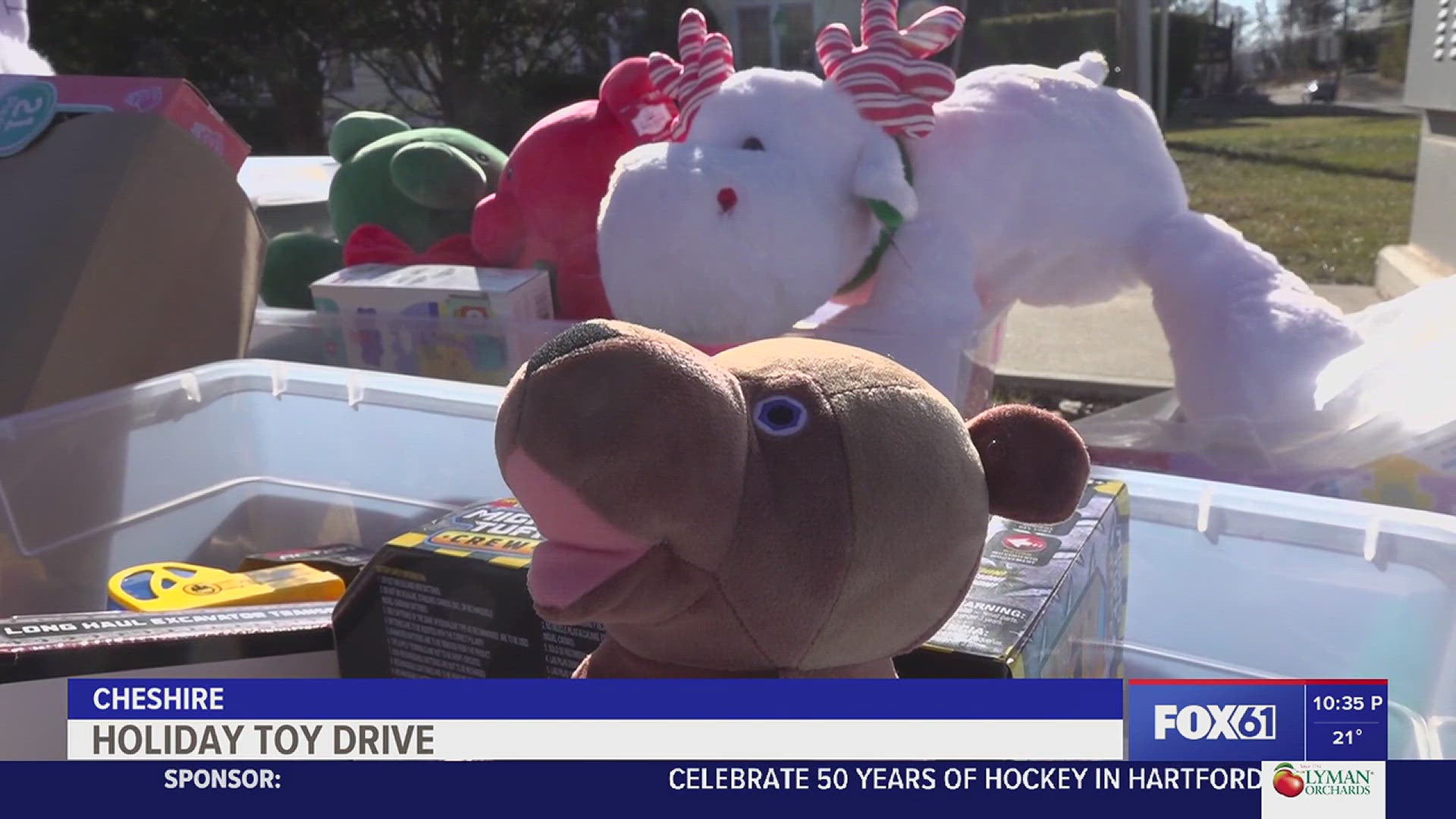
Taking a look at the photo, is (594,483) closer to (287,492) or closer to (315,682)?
(315,682)

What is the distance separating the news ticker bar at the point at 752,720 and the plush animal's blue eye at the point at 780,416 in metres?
0.08

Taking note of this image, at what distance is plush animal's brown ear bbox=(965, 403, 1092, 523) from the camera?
0.41 m

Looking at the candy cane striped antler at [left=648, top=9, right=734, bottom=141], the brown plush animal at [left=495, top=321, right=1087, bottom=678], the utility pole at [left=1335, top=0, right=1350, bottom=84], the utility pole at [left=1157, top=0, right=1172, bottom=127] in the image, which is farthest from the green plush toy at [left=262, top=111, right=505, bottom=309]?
the utility pole at [left=1335, top=0, right=1350, bottom=84]

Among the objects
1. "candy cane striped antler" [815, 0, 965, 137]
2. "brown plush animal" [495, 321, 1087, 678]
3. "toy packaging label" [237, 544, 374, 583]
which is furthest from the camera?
"candy cane striped antler" [815, 0, 965, 137]

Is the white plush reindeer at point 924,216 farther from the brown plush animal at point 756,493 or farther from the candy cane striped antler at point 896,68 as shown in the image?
the brown plush animal at point 756,493

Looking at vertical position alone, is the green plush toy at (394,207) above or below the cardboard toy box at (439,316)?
above

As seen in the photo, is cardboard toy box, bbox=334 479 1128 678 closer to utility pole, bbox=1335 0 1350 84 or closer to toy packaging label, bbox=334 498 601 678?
toy packaging label, bbox=334 498 601 678

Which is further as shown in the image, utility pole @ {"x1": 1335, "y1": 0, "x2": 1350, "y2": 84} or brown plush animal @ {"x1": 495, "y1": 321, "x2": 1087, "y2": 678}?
utility pole @ {"x1": 1335, "y1": 0, "x2": 1350, "y2": 84}

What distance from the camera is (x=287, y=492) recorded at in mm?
953

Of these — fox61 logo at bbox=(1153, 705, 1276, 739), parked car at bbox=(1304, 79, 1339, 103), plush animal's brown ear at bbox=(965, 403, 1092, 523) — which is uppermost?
plush animal's brown ear at bbox=(965, 403, 1092, 523)

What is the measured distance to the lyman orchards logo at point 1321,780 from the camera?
391 millimetres

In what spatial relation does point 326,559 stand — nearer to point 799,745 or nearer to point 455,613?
point 455,613

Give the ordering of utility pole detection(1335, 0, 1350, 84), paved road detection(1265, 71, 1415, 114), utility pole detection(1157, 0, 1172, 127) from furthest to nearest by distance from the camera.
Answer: utility pole detection(1335, 0, 1350, 84), paved road detection(1265, 71, 1415, 114), utility pole detection(1157, 0, 1172, 127)

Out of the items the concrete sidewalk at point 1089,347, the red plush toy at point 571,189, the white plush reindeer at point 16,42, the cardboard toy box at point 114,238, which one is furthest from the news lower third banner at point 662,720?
the concrete sidewalk at point 1089,347
